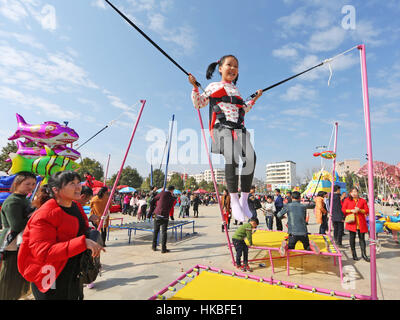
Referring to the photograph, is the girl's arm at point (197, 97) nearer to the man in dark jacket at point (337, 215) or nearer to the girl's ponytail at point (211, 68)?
the girl's ponytail at point (211, 68)

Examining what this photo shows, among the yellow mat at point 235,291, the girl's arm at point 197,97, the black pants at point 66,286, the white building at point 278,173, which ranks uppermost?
the white building at point 278,173

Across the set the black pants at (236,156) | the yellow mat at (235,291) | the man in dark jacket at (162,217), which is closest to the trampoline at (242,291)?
the yellow mat at (235,291)

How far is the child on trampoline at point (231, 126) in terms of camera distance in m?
2.41

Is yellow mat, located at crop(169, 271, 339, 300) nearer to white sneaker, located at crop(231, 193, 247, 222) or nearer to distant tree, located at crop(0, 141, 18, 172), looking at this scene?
white sneaker, located at crop(231, 193, 247, 222)

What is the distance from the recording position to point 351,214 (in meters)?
5.63

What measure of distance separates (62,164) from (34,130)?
1873 millimetres

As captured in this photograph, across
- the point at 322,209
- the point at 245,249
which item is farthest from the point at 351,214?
the point at 245,249

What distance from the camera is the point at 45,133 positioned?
8438 millimetres

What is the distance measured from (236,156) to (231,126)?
404mm

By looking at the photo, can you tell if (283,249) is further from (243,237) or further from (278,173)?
(278,173)

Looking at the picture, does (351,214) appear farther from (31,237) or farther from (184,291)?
(31,237)

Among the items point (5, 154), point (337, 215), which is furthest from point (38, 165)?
point (5, 154)

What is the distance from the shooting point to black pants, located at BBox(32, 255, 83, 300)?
1.68 metres
